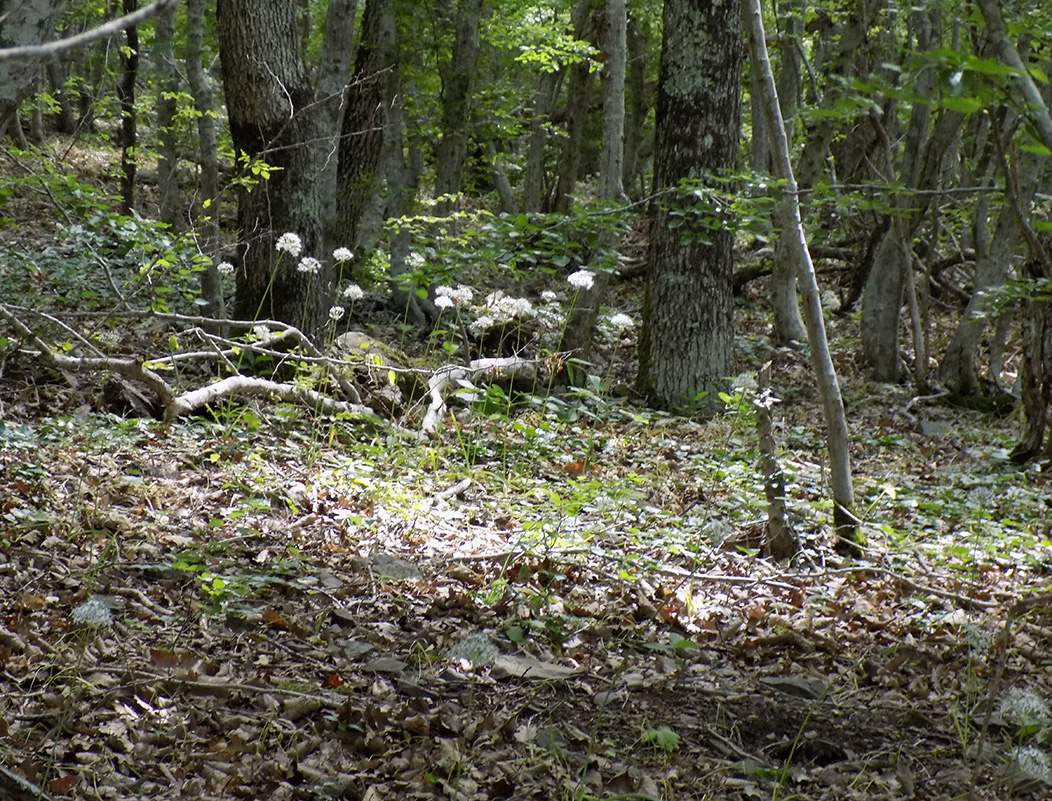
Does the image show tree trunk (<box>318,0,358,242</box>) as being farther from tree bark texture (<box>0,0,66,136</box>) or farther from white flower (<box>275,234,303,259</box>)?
tree bark texture (<box>0,0,66,136</box>)

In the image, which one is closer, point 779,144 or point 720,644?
point 720,644

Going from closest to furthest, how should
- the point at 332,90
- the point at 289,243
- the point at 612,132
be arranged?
the point at 289,243 < the point at 332,90 < the point at 612,132

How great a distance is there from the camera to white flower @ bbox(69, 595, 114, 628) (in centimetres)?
313

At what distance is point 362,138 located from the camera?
9.31 meters

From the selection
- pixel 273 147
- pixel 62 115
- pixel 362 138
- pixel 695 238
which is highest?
pixel 62 115

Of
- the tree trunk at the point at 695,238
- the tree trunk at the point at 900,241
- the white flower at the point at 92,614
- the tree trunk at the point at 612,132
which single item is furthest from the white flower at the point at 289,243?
the tree trunk at the point at 900,241

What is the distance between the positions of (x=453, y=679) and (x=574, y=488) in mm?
1963

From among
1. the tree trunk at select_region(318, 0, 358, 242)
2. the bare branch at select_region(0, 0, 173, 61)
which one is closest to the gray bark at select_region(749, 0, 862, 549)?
the bare branch at select_region(0, 0, 173, 61)

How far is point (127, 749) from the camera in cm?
260

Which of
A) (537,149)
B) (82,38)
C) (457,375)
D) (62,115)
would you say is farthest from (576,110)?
(82,38)

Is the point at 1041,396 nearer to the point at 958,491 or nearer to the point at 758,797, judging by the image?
the point at 958,491

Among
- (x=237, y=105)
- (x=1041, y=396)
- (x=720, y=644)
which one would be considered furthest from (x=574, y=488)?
(x=237, y=105)

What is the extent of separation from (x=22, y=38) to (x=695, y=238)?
5.69 m

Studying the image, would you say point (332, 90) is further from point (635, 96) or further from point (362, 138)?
point (635, 96)
